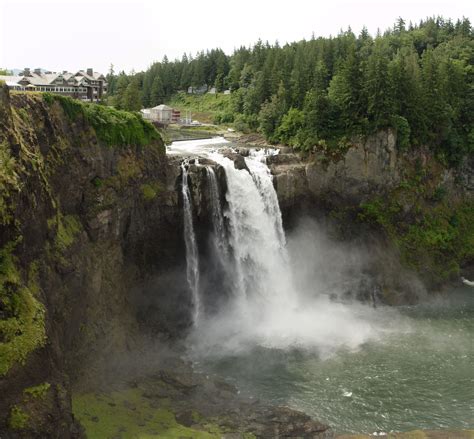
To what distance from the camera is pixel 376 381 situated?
31.4m

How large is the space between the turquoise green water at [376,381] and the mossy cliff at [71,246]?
7.68 metres

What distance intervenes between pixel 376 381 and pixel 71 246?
19803mm

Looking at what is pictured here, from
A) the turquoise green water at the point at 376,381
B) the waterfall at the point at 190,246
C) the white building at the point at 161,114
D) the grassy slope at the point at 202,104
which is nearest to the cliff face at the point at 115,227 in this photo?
the waterfall at the point at 190,246

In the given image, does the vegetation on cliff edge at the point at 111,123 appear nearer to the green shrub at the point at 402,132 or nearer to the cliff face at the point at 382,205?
the cliff face at the point at 382,205

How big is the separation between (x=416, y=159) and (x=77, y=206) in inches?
1338

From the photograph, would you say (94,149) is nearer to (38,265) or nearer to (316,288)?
(38,265)

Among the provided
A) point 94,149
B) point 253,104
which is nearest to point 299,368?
point 94,149

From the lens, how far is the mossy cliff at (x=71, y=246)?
2116cm

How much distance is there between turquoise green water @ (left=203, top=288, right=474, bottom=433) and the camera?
1100 inches

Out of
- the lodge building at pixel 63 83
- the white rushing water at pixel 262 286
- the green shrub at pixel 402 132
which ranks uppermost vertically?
the lodge building at pixel 63 83

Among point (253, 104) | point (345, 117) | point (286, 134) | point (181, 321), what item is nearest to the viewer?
point (181, 321)

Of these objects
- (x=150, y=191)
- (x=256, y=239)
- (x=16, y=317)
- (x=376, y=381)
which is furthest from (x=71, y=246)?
(x=376, y=381)

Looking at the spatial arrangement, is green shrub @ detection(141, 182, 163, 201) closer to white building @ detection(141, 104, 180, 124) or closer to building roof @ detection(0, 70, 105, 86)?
building roof @ detection(0, 70, 105, 86)

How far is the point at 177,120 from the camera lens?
8788cm
